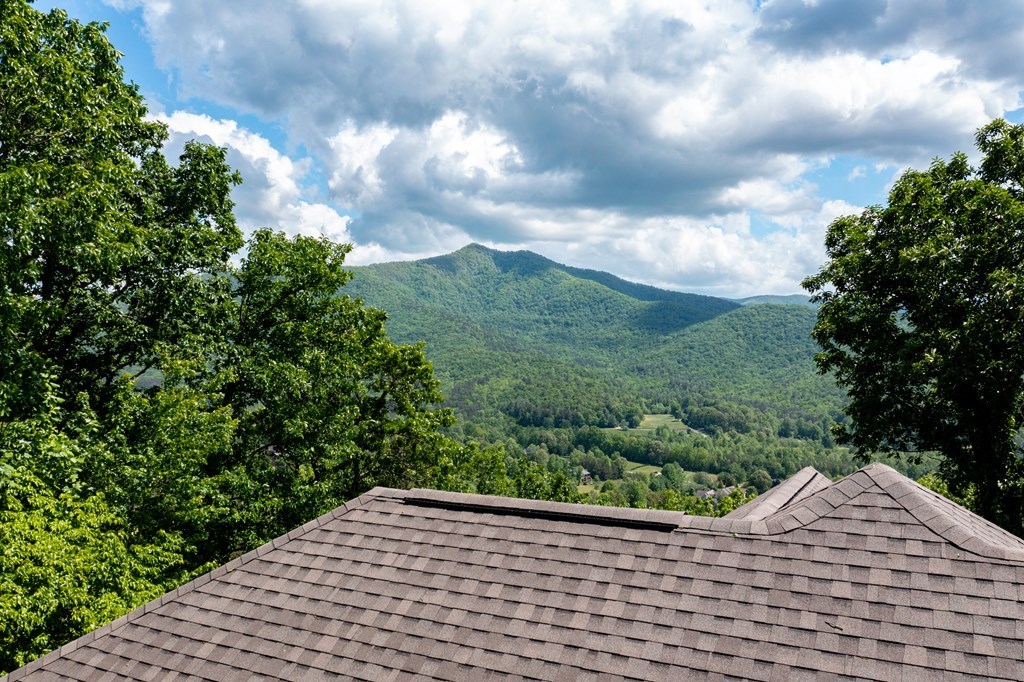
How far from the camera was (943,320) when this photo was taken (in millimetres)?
14602

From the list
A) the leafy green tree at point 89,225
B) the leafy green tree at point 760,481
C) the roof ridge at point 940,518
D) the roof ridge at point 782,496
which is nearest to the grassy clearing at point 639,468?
the leafy green tree at point 760,481

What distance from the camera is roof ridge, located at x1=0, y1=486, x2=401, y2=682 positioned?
22.4 feet

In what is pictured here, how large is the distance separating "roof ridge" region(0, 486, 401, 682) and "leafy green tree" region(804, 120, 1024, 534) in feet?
43.7

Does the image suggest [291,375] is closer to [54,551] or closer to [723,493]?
[54,551]

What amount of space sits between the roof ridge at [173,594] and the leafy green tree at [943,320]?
1331cm

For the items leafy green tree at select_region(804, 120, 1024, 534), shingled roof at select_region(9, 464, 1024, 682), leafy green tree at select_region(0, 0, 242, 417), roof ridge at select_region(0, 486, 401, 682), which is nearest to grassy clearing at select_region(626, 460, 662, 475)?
leafy green tree at select_region(804, 120, 1024, 534)

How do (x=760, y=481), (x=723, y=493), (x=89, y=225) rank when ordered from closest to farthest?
(x=89, y=225) → (x=723, y=493) → (x=760, y=481)

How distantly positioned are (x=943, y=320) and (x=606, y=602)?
526 inches

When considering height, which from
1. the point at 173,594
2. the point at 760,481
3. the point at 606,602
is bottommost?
the point at 760,481

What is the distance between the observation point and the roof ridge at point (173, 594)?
6836mm

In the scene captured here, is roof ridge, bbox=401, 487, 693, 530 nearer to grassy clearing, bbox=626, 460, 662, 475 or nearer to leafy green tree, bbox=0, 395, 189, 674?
leafy green tree, bbox=0, 395, 189, 674

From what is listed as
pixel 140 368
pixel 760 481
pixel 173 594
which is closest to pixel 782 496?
pixel 173 594

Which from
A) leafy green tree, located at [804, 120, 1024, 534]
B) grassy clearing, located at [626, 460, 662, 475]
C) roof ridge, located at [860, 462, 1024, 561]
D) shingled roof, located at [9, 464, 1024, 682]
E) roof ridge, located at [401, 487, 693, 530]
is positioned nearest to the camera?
shingled roof, located at [9, 464, 1024, 682]

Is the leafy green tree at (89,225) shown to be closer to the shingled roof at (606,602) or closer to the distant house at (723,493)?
the shingled roof at (606,602)
